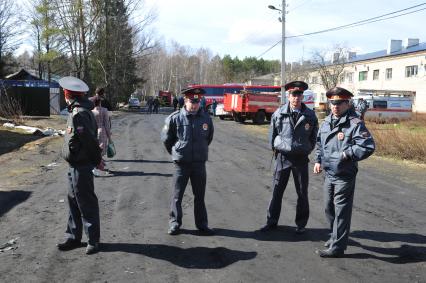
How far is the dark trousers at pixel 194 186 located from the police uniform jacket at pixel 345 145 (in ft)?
5.32

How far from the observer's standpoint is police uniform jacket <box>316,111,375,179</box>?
16.5ft

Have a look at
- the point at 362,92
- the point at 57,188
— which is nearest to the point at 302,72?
the point at 362,92

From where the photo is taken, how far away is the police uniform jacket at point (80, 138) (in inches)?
204

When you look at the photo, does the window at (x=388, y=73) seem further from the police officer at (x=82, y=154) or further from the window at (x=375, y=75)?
the police officer at (x=82, y=154)

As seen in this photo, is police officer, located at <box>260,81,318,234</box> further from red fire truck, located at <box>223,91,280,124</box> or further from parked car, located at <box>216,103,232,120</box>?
parked car, located at <box>216,103,232,120</box>

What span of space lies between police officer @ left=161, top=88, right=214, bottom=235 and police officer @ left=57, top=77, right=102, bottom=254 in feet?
3.59

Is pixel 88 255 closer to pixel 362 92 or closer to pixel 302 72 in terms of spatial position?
pixel 362 92

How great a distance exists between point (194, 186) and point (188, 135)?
0.71m

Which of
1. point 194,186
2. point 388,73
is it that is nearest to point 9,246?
point 194,186

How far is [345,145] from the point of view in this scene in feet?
17.0

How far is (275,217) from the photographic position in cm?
630

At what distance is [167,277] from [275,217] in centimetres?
215

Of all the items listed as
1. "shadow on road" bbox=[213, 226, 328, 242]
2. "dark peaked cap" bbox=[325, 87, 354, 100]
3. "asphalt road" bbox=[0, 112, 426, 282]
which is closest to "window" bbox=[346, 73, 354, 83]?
"asphalt road" bbox=[0, 112, 426, 282]

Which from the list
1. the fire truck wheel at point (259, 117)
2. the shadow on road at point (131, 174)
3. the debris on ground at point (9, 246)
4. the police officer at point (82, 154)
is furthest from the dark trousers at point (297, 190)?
the fire truck wheel at point (259, 117)
